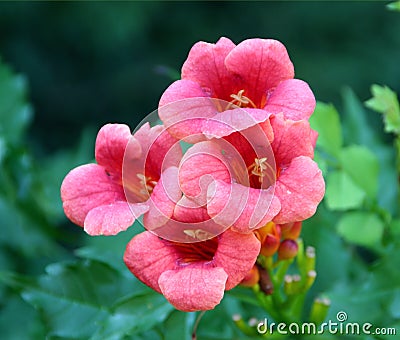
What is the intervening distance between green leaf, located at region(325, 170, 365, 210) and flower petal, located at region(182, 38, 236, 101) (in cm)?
53

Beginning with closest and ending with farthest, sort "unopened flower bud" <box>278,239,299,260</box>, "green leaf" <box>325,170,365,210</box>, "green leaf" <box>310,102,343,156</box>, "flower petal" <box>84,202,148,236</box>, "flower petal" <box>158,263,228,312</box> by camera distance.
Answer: "flower petal" <box>158,263,228,312</box>
"flower petal" <box>84,202,148,236</box>
"unopened flower bud" <box>278,239,299,260</box>
"green leaf" <box>325,170,365,210</box>
"green leaf" <box>310,102,343,156</box>

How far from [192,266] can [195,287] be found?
0.08 m

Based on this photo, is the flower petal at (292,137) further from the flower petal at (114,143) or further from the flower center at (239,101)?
the flower petal at (114,143)

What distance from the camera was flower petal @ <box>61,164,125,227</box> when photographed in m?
1.51

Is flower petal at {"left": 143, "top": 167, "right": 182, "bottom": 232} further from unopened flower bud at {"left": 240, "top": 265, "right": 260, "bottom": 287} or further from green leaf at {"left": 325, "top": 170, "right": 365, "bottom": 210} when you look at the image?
green leaf at {"left": 325, "top": 170, "right": 365, "bottom": 210}

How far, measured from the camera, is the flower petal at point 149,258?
141cm

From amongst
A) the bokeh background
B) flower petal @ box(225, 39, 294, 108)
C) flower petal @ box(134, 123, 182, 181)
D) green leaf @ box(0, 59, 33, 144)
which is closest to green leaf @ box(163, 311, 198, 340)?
flower petal @ box(134, 123, 182, 181)

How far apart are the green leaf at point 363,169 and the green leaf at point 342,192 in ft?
0.09

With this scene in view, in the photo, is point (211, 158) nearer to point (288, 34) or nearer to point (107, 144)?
point (107, 144)

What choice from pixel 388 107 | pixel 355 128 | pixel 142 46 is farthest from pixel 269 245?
pixel 142 46

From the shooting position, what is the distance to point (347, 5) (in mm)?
4312

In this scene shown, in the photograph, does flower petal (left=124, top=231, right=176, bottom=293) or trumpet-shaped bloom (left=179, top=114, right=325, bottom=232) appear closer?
trumpet-shaped bloom (left=179, top=114, right=325, bottom=232)

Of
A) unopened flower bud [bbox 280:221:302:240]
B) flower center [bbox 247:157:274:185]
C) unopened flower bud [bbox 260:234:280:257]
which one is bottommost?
unopened flower bud [bbox 280:221:302:240]

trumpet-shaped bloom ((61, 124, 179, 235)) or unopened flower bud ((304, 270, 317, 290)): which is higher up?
trumpet-shaped bloom ((61, 124, 179, 235))
